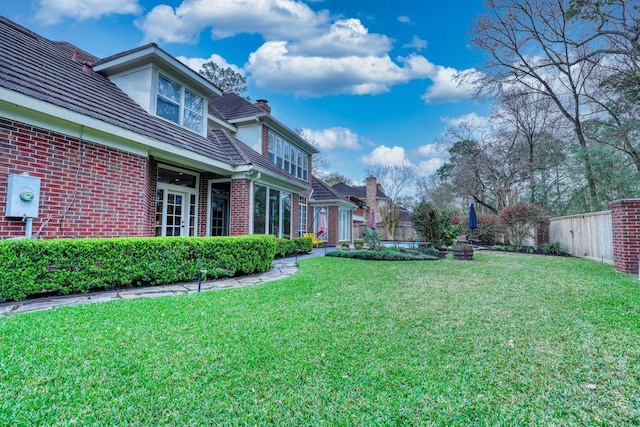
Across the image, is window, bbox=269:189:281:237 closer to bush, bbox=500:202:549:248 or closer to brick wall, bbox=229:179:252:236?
brick wall, bbox=229:179:252:236

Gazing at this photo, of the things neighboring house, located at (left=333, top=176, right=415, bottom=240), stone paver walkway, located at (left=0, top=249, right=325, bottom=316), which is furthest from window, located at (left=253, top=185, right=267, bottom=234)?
neighboring house, located at (left=333, top=176, right=415, bottom=240)

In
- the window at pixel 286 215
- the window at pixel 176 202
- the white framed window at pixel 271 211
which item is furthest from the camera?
the window at pixel 286 215

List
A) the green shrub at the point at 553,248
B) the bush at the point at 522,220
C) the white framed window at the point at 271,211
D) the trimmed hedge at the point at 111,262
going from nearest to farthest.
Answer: the trimmed hedge at the point at 111,262 → the white framed window at the point at 271,211 → the green shrub at the point at 553,248 → the bush at the point at 522,220

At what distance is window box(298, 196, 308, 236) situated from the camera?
14.6m

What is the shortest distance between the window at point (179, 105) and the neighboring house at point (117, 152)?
0.09 feet

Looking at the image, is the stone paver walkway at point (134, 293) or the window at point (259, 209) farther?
the window at point (259, 209)

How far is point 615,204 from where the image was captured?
685cm

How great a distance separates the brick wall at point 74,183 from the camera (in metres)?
4.54

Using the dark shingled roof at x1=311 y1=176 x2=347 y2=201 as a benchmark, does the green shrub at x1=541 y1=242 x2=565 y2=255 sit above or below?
below

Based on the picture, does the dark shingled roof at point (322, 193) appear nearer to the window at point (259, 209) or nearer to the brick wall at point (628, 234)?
the window at point (259, 209)

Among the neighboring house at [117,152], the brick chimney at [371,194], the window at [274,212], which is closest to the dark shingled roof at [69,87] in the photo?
the neighboring house at [117,152]

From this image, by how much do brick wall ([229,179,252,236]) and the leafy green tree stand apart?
21386 millimetres

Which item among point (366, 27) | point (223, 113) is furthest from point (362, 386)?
point (366, 27)

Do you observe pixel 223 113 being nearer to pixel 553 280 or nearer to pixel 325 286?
pixel 325 286
